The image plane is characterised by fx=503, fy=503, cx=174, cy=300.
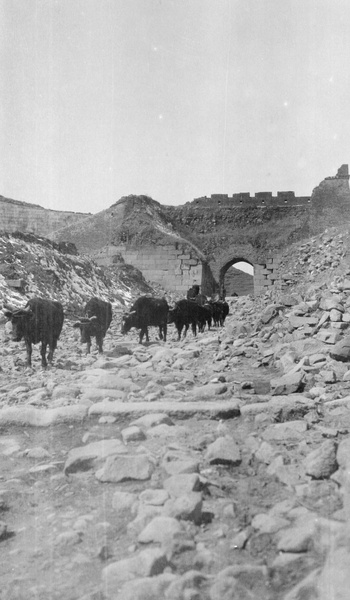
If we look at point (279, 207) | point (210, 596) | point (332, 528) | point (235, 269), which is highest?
point (279, 207)

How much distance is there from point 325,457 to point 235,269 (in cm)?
3116

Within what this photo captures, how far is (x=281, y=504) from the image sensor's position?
252cm

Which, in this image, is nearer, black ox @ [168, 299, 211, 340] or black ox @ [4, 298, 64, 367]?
black ox @ [4, 298, 64, 367]

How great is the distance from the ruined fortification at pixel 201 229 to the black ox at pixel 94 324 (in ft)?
43.5

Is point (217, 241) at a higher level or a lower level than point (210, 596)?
higher

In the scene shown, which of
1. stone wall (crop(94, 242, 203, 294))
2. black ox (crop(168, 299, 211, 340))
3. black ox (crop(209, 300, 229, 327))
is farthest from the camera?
stone wall (crop(94, 242, 203, 294))

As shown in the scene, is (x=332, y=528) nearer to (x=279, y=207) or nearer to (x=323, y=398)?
(x=323, y=398)

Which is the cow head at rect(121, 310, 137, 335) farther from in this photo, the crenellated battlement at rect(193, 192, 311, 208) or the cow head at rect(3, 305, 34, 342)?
the crenellated battlement at rect(193, 192, 311, 208)

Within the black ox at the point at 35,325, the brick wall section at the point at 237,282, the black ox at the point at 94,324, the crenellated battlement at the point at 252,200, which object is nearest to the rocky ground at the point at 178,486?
the black ox at the point at 35,325

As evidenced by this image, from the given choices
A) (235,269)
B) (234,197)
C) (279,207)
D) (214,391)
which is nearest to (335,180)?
(279,207)

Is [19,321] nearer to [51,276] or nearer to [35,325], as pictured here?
[35,325]

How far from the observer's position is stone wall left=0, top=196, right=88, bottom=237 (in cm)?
2705

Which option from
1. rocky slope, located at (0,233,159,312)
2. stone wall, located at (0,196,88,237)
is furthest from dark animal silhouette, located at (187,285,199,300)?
stone wall, located at (0,196,88,237)

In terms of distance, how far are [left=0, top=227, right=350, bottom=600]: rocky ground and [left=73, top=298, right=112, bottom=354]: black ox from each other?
270 cm
